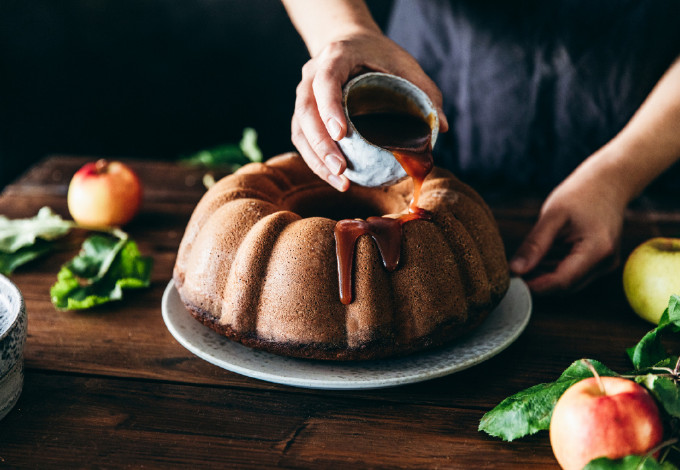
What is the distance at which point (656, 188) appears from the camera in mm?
2602

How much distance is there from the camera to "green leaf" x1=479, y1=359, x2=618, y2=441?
111cm

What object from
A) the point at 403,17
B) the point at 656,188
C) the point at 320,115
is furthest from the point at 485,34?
the point at 320,115

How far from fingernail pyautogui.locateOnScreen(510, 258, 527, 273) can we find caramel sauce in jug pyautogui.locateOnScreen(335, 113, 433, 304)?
416mm

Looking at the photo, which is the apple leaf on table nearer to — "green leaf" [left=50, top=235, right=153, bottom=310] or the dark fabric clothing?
"green leaf" [left=50, top=235, right=153, bottom=310]

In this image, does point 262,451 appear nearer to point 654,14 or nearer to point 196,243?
point 196,243

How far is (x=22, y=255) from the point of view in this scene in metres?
1.85

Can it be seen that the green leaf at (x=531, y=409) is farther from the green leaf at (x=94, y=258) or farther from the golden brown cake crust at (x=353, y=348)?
the green leaf at (x=94, y=258)

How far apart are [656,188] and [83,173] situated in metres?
2.22

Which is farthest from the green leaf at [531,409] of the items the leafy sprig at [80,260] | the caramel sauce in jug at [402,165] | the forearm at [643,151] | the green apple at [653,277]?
→ the leafy sprig at [80,260]

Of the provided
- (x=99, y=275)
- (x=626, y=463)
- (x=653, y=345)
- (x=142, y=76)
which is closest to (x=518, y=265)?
(x=653, y=345)

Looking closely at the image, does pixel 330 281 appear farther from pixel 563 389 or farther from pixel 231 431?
pixel 563 389

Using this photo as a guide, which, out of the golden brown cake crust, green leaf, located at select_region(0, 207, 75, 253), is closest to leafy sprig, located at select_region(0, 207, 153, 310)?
green leaf, located at select_region(0, 207, 75, 253)

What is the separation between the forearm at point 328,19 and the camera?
1799mm

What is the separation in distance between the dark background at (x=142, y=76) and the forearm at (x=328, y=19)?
5.61 feet
